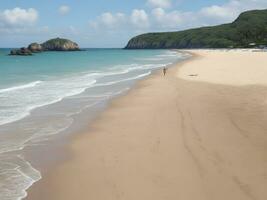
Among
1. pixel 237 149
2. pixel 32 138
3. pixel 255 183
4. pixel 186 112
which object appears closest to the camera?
pixel 255 183

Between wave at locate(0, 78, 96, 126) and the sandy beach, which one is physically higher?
the sandy beach

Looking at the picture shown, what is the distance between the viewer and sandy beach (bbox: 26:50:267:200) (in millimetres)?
7566

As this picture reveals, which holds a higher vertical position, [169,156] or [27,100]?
[169,156]

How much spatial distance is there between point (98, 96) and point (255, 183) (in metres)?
15.1

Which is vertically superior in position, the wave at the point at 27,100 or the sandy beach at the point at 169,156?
the sandy beach at the point at 169,156

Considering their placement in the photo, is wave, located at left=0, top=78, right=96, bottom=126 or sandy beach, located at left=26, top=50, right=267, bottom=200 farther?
wave, located at left=0, top=78, right=96, bottom=126

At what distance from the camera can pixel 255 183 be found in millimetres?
7660

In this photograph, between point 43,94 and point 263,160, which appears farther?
point 43,94

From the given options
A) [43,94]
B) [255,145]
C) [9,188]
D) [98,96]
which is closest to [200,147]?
[255,145]

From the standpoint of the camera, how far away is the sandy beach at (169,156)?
757 cm

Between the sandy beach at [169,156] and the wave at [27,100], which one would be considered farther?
the wave at [27,100]

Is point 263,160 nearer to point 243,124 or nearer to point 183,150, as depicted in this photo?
point 183,150

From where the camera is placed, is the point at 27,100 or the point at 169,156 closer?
the point at 169,156

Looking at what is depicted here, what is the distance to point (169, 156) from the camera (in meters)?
9.69
